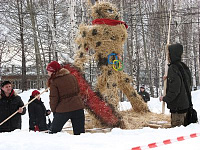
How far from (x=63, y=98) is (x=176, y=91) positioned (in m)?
1.88

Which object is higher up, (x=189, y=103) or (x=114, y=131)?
(x=189, y=103)

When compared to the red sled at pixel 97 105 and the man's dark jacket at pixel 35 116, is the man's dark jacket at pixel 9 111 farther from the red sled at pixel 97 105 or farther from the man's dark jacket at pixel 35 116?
the red sled at pixel 97 105

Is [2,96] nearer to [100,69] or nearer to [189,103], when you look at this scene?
[100,69]

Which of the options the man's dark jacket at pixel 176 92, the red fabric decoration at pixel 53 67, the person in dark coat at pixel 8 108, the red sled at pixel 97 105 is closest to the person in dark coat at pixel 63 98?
the red fabric decoration at pixel 53 67

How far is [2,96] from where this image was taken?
4.91m

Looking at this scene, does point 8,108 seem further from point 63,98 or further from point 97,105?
point 97,105

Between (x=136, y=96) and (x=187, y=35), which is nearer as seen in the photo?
(x=136, y=96)

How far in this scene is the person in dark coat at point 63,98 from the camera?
3.99m

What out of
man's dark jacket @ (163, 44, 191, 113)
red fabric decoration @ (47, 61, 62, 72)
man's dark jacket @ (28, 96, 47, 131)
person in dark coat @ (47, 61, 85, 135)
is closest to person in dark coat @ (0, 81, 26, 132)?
man's dark jacket @ (28, 96, 47, 131)

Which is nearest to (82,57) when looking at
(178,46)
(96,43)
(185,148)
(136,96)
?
(96,43)

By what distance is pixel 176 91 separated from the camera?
14.0 feet

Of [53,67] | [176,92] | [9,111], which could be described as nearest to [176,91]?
[176,92]

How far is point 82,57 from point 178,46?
90.4 inches

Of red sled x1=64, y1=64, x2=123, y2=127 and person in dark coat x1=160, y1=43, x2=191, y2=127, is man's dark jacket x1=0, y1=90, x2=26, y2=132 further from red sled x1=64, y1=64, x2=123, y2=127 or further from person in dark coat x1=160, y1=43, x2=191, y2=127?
person in dark coat x1=160, y1=43, x2=191, y2=127
